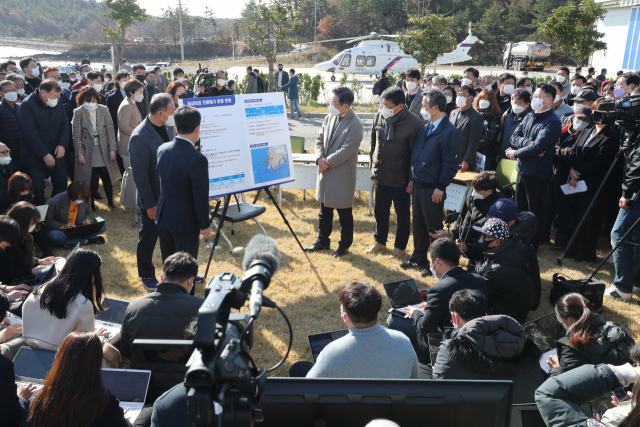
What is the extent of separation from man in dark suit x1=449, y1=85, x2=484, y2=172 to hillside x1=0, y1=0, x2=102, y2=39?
85.4 metres

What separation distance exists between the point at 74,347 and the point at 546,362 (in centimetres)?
305

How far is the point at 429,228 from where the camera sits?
543 centimetres

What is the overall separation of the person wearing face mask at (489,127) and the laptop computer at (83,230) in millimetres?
5501

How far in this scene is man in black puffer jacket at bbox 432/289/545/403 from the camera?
2570 millimetres

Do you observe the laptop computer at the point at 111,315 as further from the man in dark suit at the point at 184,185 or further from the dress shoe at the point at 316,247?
the dress shoe at the point at 316,247

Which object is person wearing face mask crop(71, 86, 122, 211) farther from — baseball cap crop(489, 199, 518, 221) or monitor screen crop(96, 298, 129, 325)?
baseball cap crop(489, 199, 518, 221)

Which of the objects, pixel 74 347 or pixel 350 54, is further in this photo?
pixel 350 54

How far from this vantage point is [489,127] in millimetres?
7000

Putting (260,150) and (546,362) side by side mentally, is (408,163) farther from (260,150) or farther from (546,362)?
(546,362)

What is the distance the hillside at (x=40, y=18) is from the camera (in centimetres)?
8125


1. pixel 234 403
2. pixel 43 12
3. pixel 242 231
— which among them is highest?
pixel 43 12

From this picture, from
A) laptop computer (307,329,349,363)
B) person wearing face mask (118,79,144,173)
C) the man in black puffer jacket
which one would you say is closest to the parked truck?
person wearing face mask (118,79,144,173)

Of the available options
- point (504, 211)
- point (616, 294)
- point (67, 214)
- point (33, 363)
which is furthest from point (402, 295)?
point (67, 214)

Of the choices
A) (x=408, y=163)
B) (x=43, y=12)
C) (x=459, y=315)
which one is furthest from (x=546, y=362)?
(x=43, y=12)
